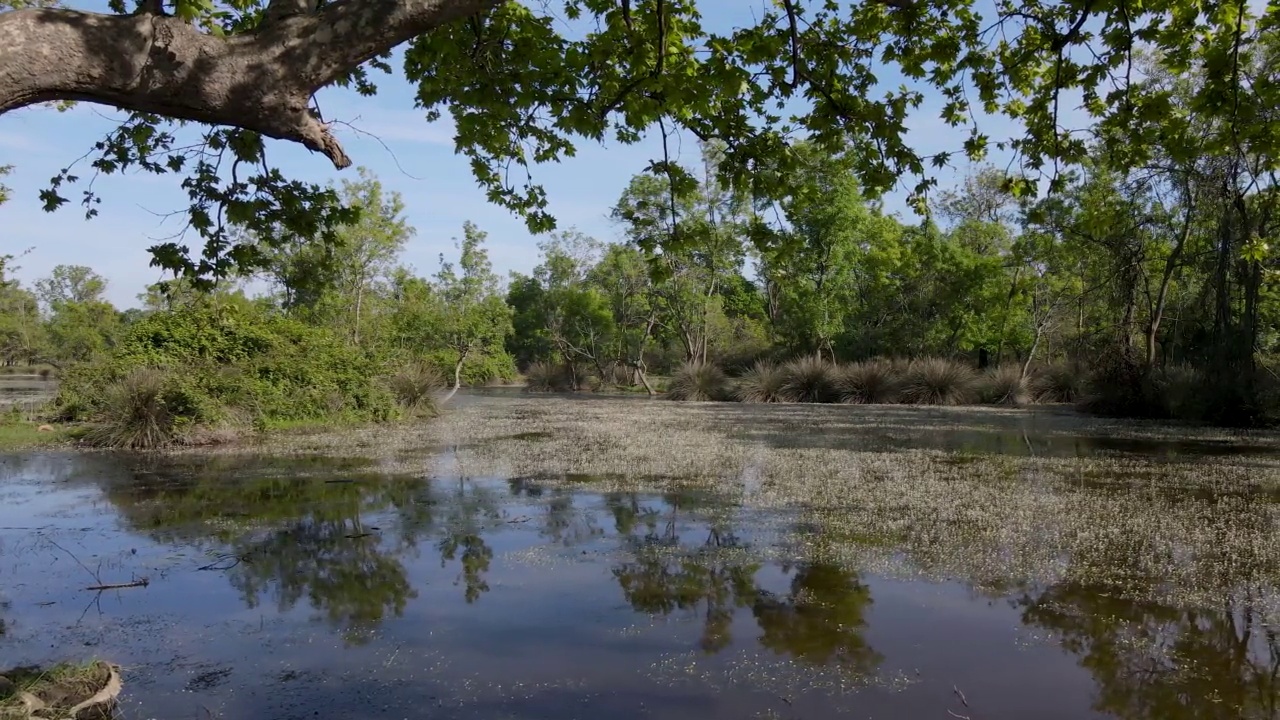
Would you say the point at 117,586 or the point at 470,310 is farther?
the point at 470,310

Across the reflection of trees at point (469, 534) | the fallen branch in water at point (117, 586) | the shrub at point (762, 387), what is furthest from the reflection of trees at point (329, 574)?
the shrub at point (762, 387)

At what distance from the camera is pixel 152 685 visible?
369cm

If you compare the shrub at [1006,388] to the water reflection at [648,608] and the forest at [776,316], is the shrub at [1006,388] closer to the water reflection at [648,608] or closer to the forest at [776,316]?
the forest at [776,316]

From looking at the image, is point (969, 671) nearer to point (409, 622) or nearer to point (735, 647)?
point (735, 647)

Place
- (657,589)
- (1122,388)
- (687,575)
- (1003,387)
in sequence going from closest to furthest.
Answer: (657,589) < (687,575) < (1122,388) < (1003,387)

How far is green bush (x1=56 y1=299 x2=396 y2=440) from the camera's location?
1359 cm

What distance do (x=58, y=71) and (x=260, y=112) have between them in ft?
1.96

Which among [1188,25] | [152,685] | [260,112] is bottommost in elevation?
[152,685]

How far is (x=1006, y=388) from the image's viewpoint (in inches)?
946

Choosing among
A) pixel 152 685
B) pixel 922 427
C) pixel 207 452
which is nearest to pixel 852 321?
pixel 922 427

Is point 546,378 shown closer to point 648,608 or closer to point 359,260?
point 359,260

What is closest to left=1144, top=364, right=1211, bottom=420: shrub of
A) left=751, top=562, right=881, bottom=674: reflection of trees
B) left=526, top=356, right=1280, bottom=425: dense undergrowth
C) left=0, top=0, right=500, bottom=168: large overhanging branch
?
left=526, top=356, right=1280, bottom=425: dense undergrowth

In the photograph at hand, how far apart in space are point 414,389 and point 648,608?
1486cm

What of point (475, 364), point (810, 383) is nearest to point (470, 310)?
point (475, 364)
